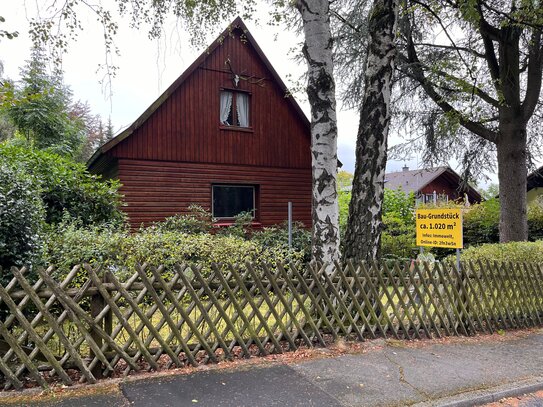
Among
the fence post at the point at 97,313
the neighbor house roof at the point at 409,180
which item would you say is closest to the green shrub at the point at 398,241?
the fence post at the point at 97,313

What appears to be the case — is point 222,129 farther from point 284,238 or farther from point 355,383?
point 355,383

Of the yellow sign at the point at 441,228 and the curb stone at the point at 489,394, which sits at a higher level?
the yellow sign at the point at 441,228

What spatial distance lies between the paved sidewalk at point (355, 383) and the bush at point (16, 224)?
1.63m

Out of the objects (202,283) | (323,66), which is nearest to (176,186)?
(323,66)

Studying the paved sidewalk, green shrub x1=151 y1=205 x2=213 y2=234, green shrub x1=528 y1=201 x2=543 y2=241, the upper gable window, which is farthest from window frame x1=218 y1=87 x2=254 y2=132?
green shrub x1=528 y1=201 x2=543 y2=241

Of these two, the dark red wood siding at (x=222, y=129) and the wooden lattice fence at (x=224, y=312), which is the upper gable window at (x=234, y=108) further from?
the wooden lattice fence at (x=224, y=312)

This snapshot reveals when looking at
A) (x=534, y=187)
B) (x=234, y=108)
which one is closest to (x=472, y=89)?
(x=234, y=108)

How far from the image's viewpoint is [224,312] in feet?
14.3

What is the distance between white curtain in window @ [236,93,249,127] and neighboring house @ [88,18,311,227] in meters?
0.04

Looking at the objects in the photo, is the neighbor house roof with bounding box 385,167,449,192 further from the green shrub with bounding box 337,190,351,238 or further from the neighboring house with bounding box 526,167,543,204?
the green shrub with bounding box 337,190,351,238

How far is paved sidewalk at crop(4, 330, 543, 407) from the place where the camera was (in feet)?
11.6

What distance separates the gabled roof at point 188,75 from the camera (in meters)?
12.3

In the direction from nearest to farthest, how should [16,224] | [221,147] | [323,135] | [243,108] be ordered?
[16,224]
[323,135]
[221,147]
[243,108]

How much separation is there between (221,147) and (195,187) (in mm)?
1757
